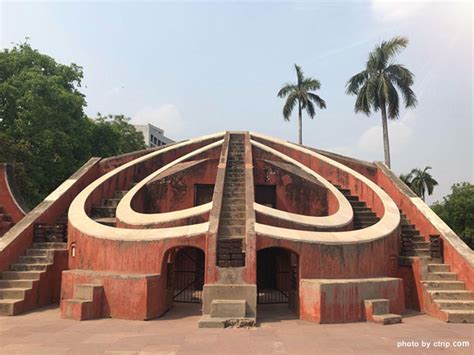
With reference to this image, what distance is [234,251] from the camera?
6.57 metres

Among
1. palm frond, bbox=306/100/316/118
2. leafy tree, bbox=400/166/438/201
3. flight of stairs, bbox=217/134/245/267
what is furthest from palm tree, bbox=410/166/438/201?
flight of stairs, bbox=217/134/245/267

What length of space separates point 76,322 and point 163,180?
4.68 meters

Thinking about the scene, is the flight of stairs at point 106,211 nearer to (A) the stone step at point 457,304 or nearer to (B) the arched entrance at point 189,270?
(B) the arched entrance at point 189,270

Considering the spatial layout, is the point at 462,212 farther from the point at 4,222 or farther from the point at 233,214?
the point at 4,222

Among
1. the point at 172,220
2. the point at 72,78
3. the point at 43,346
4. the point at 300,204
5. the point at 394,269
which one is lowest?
the point at 43,346

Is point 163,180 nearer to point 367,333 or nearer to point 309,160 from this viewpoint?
point 309,160

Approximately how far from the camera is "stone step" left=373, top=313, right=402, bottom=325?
625 centimetres

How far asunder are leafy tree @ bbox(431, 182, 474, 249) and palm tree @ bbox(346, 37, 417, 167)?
10344 millimetres

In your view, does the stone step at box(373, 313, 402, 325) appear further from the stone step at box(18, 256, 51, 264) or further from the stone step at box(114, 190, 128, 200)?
the stone step at box(114, 190, 128, 200)

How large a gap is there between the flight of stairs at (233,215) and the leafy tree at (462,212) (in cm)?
1990

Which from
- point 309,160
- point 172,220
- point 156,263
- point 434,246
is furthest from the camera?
point 309,160

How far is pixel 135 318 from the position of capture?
6348mm

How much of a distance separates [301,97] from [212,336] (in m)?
22.5

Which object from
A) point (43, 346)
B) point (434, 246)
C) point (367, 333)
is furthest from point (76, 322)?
point (434, 246)
